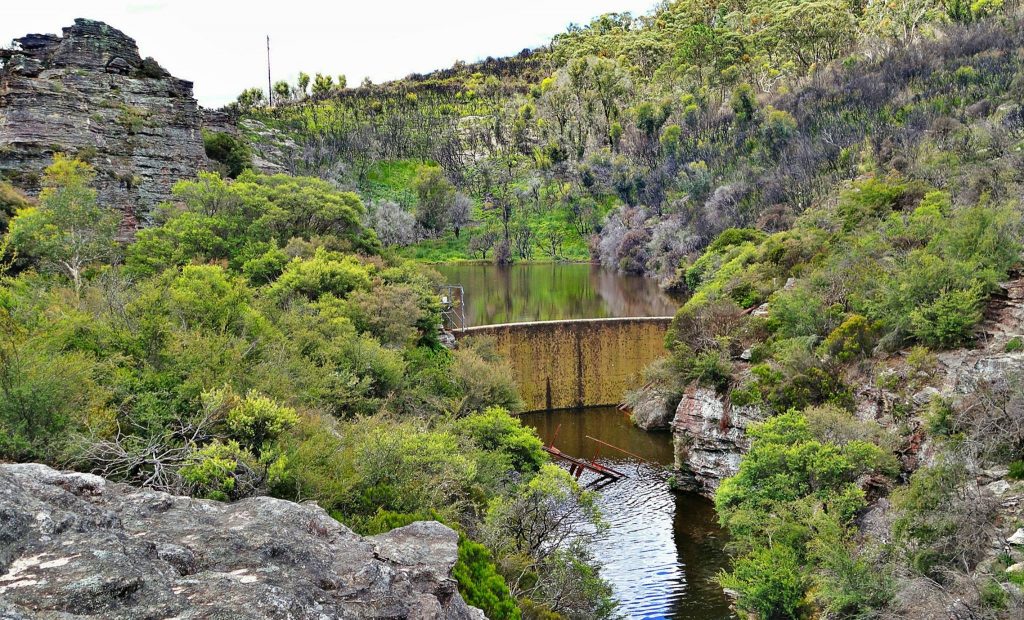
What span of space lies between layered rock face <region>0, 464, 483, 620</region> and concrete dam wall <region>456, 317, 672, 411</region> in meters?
28.1

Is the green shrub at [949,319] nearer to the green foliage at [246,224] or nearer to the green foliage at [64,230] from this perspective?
the green foliage at [246,224]

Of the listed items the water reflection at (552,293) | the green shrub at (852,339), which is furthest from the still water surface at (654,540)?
the water reflection at (552,293)

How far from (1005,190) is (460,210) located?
63.7m

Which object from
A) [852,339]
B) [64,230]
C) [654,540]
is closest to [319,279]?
[64,230]

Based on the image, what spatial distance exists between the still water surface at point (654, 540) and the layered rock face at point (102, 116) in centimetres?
2194

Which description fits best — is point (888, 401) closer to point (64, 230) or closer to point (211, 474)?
point (211, 474)

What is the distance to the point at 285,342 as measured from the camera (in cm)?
2214

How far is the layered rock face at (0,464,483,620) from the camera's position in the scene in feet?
23.1

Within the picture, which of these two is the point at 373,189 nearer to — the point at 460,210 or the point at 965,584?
the point at 460,210

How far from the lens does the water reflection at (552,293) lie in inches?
2030

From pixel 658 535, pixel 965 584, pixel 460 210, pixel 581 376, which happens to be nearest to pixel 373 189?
pixel 460 210

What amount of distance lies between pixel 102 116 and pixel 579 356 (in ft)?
82.7

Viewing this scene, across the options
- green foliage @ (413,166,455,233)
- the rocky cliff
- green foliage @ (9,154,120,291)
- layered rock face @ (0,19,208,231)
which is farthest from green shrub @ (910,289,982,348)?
green foliage @ (413,166,455,233)

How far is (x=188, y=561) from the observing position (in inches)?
327
